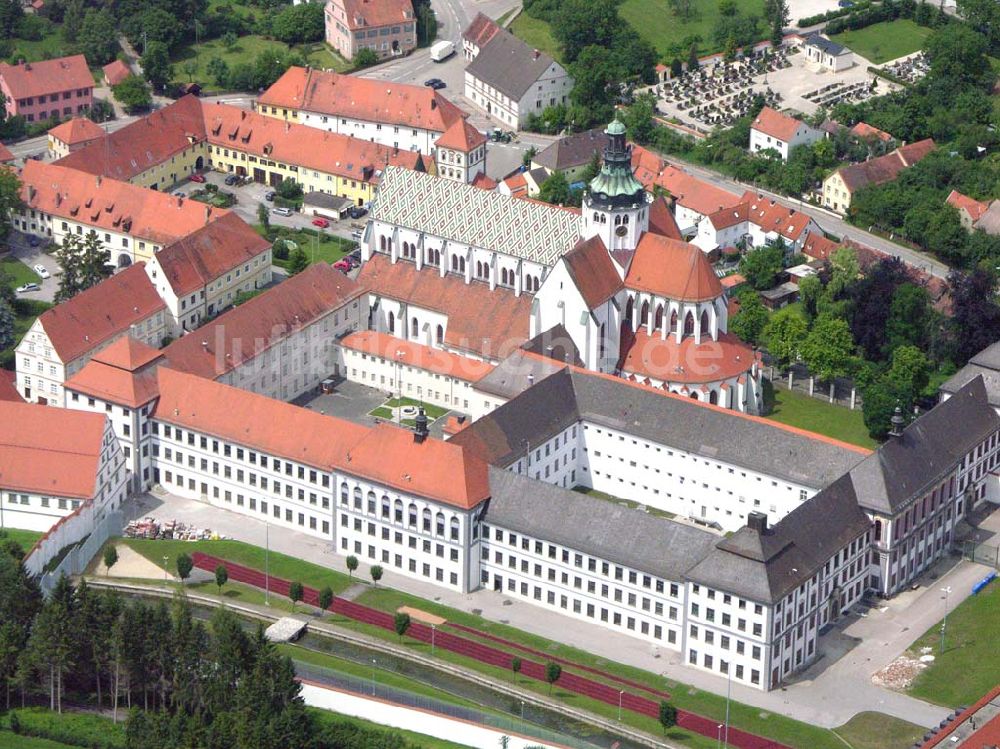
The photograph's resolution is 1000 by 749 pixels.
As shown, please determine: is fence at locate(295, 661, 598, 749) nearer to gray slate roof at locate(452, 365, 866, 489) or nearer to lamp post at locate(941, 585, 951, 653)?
gray slate roof at locate(452, 365, 866, 489)

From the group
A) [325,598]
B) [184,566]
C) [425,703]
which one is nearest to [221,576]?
[184,566]

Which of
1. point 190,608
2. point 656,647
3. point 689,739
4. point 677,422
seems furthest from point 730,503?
point 190,608

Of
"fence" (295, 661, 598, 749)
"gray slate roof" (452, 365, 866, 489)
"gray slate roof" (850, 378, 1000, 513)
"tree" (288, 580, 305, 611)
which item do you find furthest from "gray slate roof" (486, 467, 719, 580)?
"gray slate roof" (850, 378, 1000, 513)

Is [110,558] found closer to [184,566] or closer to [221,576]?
[184,566]

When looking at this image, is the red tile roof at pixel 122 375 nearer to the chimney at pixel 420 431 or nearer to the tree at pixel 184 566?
the tree at pixel 184 566

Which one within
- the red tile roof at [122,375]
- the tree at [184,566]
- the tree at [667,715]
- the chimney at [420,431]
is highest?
the chimney at [420,431]

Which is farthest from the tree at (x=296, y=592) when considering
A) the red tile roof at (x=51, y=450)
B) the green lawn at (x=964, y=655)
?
the green lawn at (x=964, y=655)
